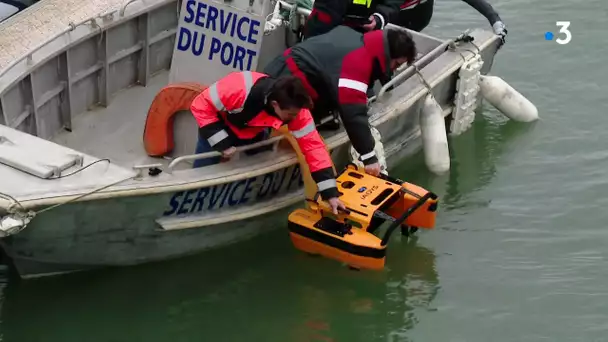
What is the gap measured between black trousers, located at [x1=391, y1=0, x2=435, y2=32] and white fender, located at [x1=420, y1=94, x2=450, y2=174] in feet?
3.38

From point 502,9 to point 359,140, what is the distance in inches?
232

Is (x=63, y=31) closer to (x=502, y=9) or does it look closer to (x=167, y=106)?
(x=167, y=106)

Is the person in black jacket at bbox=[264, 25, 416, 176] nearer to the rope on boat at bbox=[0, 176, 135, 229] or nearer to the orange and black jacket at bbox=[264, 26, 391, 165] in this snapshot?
the orange and black jacket at bbox=[264, 26, 391, 165]

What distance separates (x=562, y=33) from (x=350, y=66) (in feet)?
17.9

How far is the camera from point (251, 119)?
6.86m

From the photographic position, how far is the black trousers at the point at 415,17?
9.11 meters

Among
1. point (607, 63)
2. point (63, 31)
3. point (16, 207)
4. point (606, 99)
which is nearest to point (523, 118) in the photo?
point (606, 99)

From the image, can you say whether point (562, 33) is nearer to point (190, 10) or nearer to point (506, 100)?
point (506, 100)

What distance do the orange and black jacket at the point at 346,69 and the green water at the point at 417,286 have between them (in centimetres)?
114

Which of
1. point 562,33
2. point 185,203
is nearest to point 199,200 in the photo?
point 185,203

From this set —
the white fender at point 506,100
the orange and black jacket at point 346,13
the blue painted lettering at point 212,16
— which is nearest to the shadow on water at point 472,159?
the white fender at point 506,100

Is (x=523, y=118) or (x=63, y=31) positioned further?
(x=523, y=118)

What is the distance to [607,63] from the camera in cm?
1094

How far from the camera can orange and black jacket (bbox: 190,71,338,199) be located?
6746 mm
